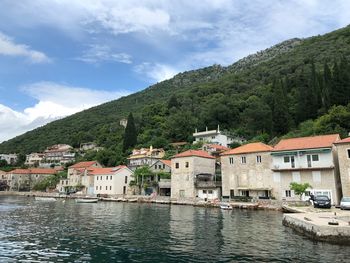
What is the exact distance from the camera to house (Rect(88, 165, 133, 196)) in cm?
8181

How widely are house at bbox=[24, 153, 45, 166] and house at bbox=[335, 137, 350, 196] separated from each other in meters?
140

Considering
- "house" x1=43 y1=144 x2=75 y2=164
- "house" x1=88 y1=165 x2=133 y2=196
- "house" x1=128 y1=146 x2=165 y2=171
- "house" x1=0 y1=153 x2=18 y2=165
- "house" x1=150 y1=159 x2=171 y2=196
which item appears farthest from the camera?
"house" x1=0 y1=153 x2=18 y2=165

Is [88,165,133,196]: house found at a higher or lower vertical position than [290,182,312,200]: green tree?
higher

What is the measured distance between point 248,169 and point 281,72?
273 ft

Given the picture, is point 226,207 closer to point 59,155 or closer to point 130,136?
point 130,136

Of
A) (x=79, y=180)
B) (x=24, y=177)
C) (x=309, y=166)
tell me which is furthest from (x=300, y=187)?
(x=24, y=177)

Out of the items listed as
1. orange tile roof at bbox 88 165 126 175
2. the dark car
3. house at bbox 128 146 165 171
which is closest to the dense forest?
house at bbox 128 146 165 171

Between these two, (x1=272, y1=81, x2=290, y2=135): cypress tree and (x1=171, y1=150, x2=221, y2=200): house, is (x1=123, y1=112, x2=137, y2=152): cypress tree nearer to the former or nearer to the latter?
(x1=171, y1=150, x2=221, y2=200): house

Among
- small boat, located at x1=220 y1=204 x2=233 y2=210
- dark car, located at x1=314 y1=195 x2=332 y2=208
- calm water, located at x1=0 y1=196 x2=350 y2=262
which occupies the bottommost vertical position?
calm water, located at x1=0 y1=196 x2=350 y2=262

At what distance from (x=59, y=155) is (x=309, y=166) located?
126 metres

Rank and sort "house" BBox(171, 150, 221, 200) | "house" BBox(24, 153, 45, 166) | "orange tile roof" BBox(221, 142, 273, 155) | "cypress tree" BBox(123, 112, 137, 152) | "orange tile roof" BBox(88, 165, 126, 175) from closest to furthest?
1. "orange tile roof" BBox(221, 142, 273, 155)
2. "house" BBox(171, 150, 221, 200)
3. "orange tile roof" BBox(88, 165, 126, 175)
4. "cypress tree" BBox(123, 112, 137, 152)
5. "house" BBox(24, 153, 45, 166)

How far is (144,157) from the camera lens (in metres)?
89.6

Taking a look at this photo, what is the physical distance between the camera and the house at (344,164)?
40.5m

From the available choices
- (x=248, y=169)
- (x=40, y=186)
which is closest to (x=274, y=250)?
(x=248, y=169)
